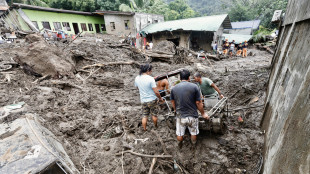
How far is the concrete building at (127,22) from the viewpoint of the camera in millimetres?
21172

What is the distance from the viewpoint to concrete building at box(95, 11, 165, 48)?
2117cm

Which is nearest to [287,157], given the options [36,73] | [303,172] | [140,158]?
[303,172]

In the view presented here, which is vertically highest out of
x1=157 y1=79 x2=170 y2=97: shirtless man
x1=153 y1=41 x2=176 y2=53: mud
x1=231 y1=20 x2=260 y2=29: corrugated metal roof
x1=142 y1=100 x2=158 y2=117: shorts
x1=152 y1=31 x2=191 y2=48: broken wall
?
x1=231 y1=20 x2=260 y2=29: corrugated metal roof

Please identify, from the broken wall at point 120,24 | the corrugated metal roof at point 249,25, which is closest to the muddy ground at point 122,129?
the broken wall at point 120,24

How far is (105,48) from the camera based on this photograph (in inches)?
468

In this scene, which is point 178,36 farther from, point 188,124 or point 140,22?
point 188,124

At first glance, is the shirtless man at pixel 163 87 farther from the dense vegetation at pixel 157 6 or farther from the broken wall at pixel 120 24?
Result: the dense vegetation at pixel 157 6

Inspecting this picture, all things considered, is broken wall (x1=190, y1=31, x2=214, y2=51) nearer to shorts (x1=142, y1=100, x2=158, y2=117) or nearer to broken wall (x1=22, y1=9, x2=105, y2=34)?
shorts (x1=142, y1=100, x2=158, y2=117)

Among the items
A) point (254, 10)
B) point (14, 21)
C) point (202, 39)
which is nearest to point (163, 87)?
point (202, 39)

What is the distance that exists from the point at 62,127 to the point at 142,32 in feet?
59.4

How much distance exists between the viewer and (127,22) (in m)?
22.0

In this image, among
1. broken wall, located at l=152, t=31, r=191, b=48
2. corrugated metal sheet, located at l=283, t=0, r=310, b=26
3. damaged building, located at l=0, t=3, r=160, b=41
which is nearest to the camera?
corrugated metal sheet, located at l=283, t=0, r=310, b=26

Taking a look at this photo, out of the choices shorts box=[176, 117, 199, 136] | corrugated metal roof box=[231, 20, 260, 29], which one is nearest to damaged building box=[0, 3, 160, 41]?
shorts box=[176, 117, 199, 136]

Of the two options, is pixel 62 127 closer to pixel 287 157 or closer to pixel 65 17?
pixel 287 157
